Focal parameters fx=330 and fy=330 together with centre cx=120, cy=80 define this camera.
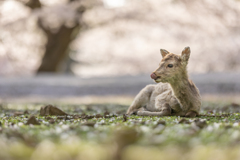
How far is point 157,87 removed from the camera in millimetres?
4508

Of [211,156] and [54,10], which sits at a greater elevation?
[54,10]

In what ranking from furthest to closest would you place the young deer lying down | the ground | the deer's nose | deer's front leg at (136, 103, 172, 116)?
deer's front leg at (136, 103, 172, 116) < the young deer lying down < the deer's nose < the ground

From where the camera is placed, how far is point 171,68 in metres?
3.82

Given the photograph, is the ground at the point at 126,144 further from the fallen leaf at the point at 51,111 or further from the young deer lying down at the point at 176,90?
the fallen leaf at the point at 51,111

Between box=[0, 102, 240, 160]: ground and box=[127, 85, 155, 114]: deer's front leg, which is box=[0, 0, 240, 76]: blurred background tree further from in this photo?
box=[0, 102, 240, 160]: ground

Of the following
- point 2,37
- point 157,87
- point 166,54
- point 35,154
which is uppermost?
point 2,37

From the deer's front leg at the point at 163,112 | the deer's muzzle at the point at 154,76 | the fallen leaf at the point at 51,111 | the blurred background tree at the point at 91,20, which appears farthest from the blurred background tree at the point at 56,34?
the deer's muzzle at the point at 154,76

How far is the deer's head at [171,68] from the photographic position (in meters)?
3.77

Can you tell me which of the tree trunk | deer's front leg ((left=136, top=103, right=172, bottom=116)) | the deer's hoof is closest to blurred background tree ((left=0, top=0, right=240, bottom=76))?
the tree trunk

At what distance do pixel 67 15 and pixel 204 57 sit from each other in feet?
52.9

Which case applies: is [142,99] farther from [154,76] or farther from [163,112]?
[154,76]

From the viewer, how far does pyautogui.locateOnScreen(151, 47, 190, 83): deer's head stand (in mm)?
3771

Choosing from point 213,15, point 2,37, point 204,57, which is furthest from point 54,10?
point 204,57

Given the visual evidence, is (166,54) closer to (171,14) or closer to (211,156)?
(211,156)
